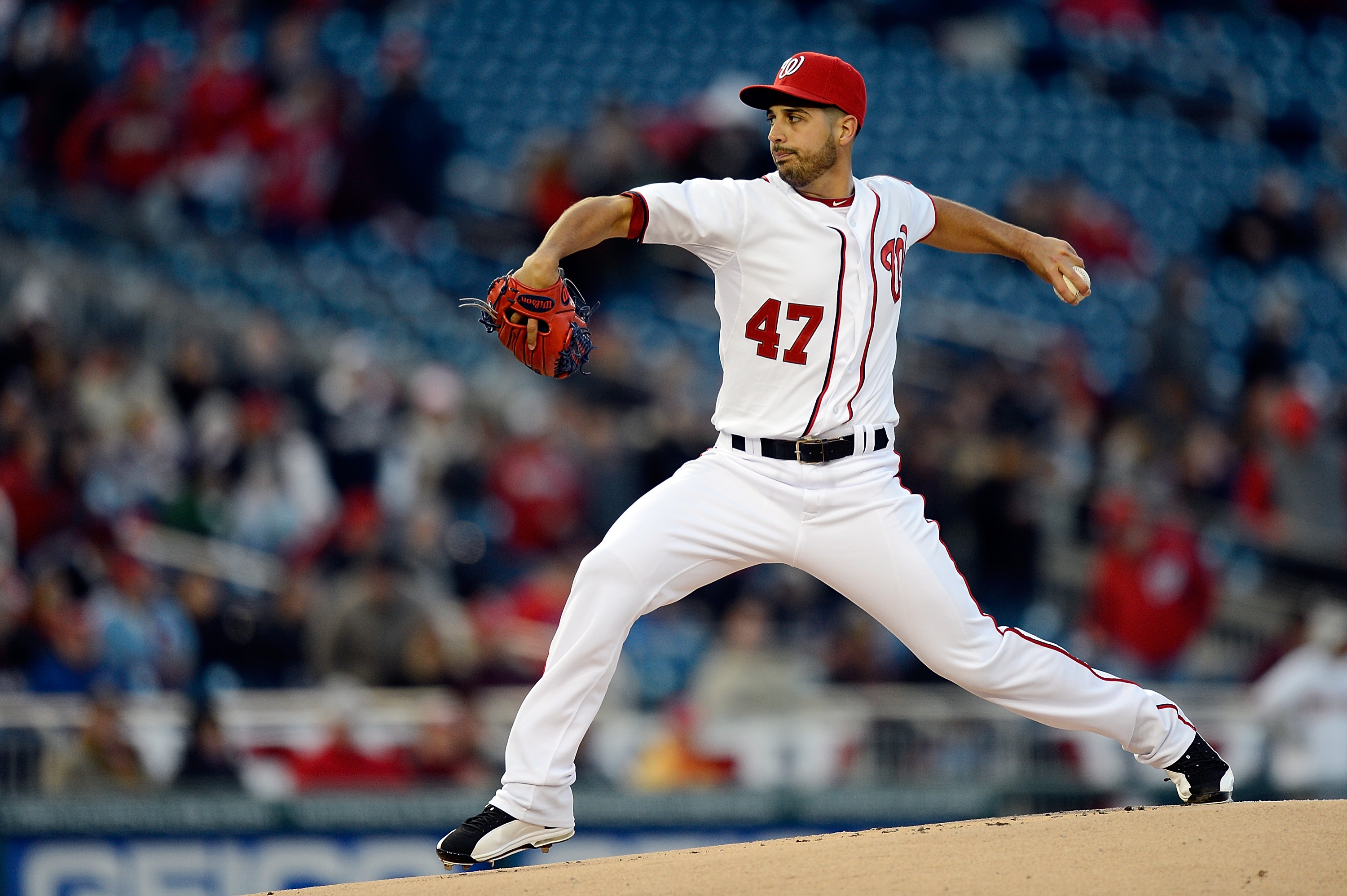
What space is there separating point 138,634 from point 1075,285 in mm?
5209

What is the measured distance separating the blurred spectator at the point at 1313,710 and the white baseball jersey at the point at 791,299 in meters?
4.21

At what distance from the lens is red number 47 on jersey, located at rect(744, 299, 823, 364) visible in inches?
159

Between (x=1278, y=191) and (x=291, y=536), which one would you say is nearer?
(x=291, y=536)

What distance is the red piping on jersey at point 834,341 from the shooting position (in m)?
4.03

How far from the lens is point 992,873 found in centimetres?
388

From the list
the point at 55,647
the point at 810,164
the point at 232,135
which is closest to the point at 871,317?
the point at 810,164

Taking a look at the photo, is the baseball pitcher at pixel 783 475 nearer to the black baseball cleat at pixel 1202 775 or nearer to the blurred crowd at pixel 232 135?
the black baseball cleat at pixel 1202 775

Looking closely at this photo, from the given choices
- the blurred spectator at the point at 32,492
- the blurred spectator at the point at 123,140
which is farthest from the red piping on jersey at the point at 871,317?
the blurred spectator at the point at 123,140

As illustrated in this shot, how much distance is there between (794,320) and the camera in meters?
4.03

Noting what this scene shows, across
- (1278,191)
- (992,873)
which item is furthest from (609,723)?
(1278,191)

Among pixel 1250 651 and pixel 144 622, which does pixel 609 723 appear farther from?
pixel 1250 651

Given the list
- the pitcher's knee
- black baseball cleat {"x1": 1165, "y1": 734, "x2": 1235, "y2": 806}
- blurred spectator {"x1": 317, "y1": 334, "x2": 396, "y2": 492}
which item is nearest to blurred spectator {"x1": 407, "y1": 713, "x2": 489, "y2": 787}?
blurred spectator {"x1": 317, "y1": 334, "x2": 396, "y2": 492}

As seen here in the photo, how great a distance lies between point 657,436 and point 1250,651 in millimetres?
3471

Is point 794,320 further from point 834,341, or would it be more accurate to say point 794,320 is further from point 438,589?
point 438,589
